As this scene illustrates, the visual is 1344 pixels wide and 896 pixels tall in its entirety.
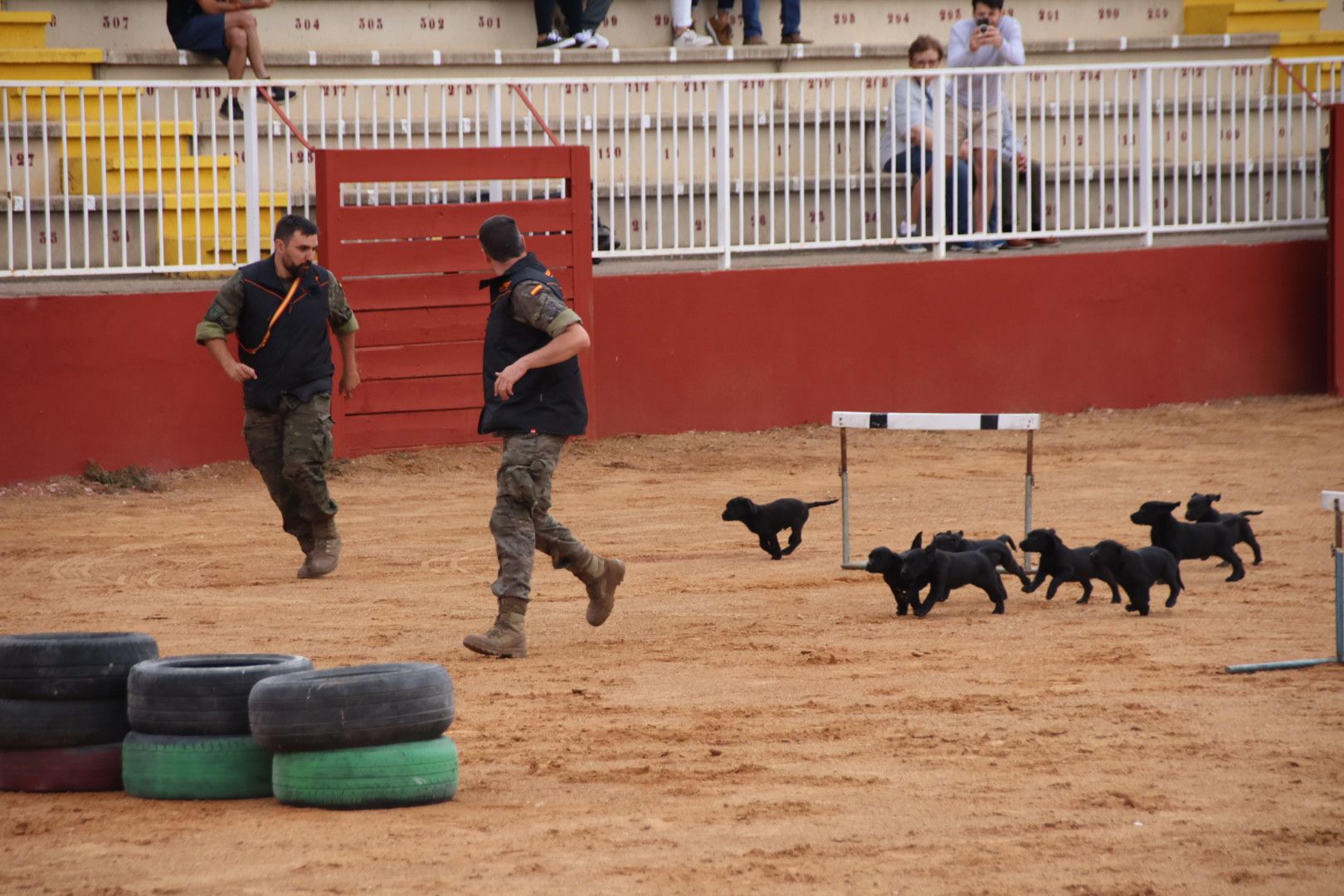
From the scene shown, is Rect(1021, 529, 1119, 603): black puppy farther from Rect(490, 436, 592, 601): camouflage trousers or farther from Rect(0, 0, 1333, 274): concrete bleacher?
Rect(0, 0, 1333, 274): concrete bleacher

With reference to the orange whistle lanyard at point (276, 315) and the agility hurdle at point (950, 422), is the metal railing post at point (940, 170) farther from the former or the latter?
the orange whistle lanyard at point (276, 315)

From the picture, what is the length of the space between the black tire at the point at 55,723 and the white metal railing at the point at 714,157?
864cm

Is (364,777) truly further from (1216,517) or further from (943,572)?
(1216,517)

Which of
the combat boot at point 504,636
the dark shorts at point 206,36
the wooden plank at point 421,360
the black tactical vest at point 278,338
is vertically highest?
the dark shorts at point 206,36

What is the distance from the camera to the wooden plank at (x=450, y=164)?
15016 mm

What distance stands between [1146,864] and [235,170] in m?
11.8

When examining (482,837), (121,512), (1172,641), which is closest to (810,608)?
(1172,641)

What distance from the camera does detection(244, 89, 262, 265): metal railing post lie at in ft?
49.5

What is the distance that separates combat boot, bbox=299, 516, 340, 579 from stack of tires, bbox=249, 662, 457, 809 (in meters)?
4.85

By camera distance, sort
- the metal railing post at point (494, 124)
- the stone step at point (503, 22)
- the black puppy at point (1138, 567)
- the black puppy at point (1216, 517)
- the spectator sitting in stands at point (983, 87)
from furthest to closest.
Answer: the stone step at point (503, 22)
the spectator sitting in stands at point (983, 87)
the metal railing post at point (494, 124)
the black puppy at point (1216, 517)
the black puppy at point (1138, 567)

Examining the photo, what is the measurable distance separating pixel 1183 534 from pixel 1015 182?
795 cm

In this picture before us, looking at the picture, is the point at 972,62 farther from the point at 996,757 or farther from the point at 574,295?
the point at 996,757

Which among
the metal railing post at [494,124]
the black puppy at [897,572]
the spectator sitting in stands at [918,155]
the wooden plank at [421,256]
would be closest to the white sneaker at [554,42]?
the metal railing post at [494,124]

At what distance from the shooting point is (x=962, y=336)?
17.4m
